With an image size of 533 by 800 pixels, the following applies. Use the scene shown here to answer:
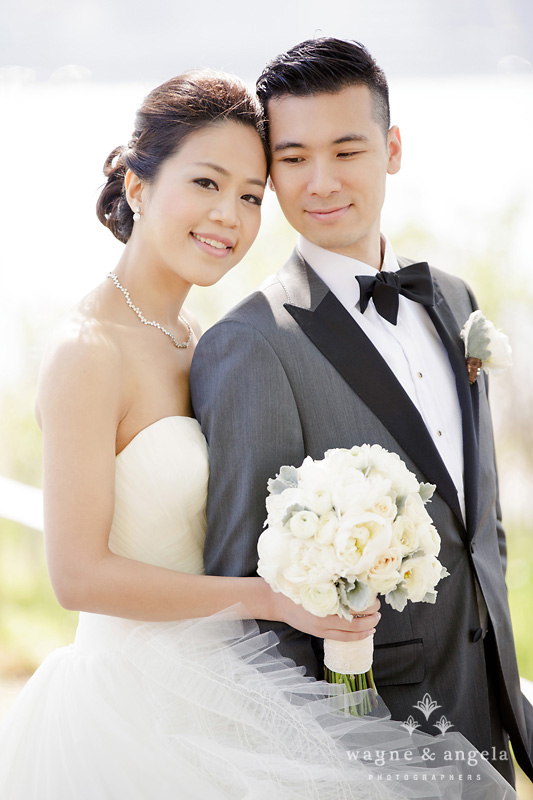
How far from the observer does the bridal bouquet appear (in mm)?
1338

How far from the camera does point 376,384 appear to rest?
178 centimetres

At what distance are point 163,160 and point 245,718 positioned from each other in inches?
52.1

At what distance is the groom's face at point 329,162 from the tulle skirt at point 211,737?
1063mm

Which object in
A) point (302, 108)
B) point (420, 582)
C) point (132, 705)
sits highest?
point (302, 108)

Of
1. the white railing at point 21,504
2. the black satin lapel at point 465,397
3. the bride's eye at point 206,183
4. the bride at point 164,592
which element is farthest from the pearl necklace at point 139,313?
the white railing at point 21,504

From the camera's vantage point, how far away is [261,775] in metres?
1.41

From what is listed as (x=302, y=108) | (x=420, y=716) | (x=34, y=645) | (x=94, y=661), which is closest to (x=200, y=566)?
(x=94, y=661)

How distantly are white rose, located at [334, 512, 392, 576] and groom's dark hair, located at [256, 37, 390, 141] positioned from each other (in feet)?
3.85

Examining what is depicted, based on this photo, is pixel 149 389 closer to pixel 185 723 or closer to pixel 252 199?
pixel 252 199

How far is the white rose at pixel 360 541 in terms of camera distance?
1.32 m

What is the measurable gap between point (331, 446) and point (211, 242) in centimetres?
60

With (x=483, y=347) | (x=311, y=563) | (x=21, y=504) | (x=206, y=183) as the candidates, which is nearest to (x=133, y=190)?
(x=206, y=183)

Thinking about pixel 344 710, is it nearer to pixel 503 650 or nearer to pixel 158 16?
pixel 503 650

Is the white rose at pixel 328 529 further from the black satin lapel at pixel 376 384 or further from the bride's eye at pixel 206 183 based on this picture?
the bride's eye at pixel 206 183
